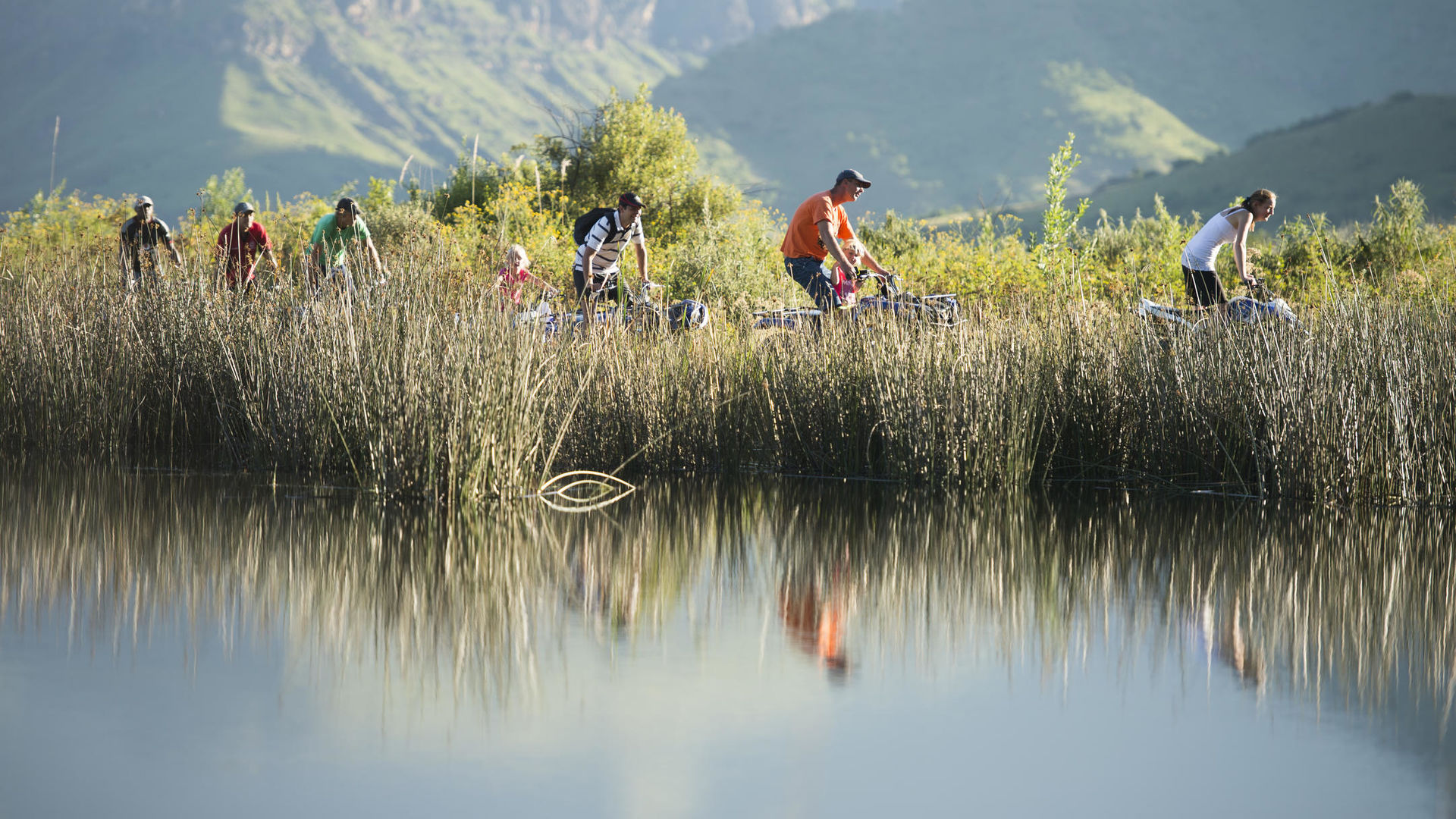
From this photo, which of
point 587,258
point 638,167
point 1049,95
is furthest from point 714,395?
point 1049,95

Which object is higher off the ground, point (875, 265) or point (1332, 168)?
point (1332, 168)

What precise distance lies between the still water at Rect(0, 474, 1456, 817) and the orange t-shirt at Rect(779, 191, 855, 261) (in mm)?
2732

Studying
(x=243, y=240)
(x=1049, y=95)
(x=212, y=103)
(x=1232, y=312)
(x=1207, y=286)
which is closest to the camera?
(x=1232, y=312)

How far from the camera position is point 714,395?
22.6 feet

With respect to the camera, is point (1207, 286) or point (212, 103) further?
point (212, 103)

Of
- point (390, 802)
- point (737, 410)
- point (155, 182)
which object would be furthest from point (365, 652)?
point (155, 182)

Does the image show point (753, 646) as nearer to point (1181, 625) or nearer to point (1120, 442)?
point (1181, 625)

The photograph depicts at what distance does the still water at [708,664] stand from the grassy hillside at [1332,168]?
82.6m

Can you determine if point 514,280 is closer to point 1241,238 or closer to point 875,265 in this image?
point 875,265

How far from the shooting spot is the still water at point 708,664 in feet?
9.12

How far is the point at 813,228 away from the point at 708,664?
4828mm

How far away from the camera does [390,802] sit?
2.63 meters

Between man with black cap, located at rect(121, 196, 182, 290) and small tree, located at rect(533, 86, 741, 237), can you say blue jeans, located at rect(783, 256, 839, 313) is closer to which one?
man with black cap, located at rect(121, 196, 182, 290)

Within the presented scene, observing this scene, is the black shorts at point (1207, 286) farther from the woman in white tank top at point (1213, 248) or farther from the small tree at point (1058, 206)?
the small tree at point (1058, 206)
